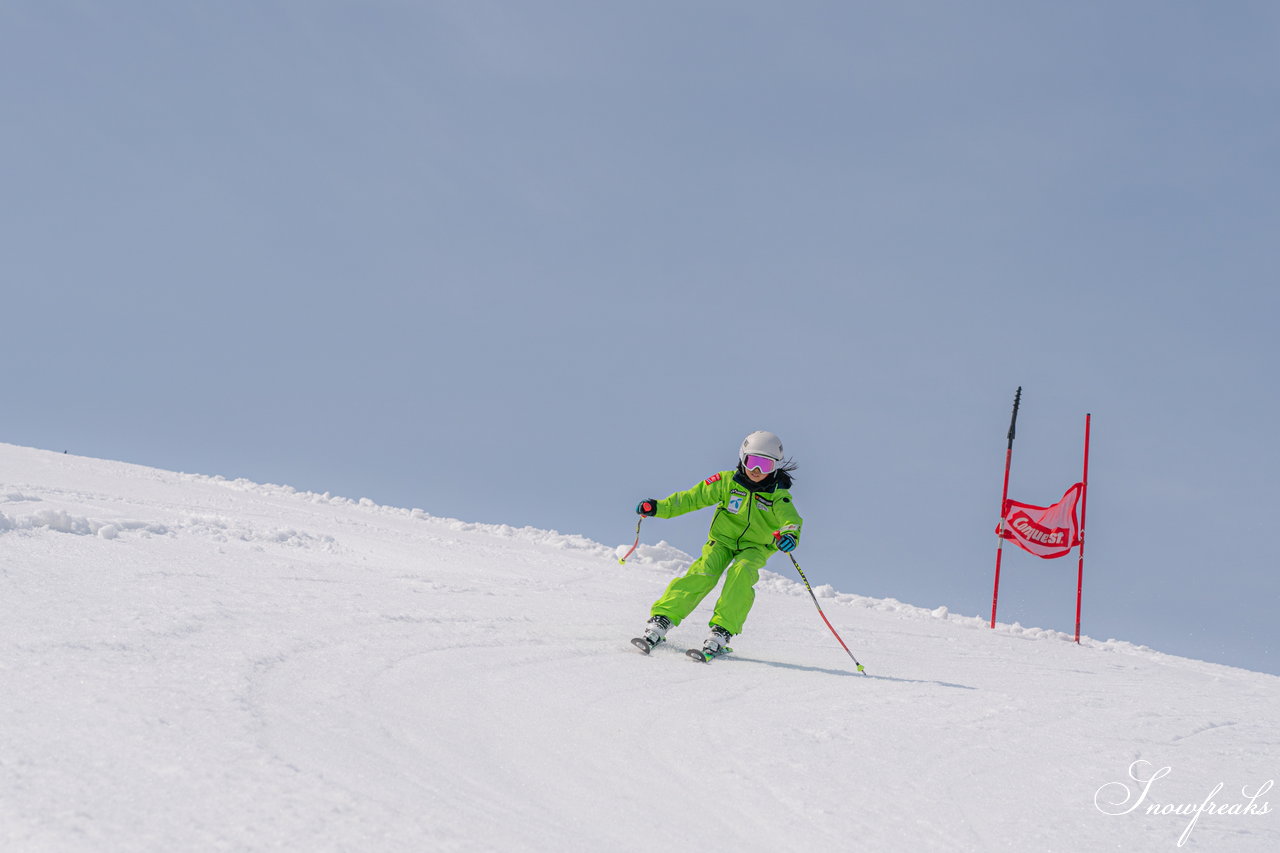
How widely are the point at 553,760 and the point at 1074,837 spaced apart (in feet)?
6.24

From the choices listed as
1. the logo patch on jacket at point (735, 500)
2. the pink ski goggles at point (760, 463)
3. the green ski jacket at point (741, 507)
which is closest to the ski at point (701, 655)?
the green ski jacket at point (741, 507)

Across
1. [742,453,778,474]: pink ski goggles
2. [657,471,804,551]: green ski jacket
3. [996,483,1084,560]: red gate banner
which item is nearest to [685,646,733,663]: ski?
[657,471,804,551]: green ski jacket

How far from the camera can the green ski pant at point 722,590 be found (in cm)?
625

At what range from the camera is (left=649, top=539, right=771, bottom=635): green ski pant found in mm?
6250

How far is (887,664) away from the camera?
6.96 meters

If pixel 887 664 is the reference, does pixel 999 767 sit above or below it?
below

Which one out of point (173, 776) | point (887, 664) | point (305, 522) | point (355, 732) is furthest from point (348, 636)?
point (305, 522)

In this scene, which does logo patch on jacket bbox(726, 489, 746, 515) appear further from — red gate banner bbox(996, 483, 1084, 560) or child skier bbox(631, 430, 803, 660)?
red gate banner bbox(996, 483, 1084, 560)

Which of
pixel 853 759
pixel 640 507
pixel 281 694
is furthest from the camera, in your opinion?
pixel 640 507

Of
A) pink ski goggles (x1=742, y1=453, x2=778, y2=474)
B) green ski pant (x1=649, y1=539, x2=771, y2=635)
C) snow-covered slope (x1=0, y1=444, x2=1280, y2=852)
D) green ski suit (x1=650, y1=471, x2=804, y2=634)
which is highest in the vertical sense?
pink ski goggles (x1=742, y1=453, x2=778, y2=474)

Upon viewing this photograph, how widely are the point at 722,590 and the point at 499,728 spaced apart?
295 centimetres

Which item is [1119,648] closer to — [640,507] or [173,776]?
[640,507]

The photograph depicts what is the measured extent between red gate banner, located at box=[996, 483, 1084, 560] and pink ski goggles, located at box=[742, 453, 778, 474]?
7790 millimetres

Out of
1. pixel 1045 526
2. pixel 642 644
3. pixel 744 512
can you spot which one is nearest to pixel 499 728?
pixel 642 644
